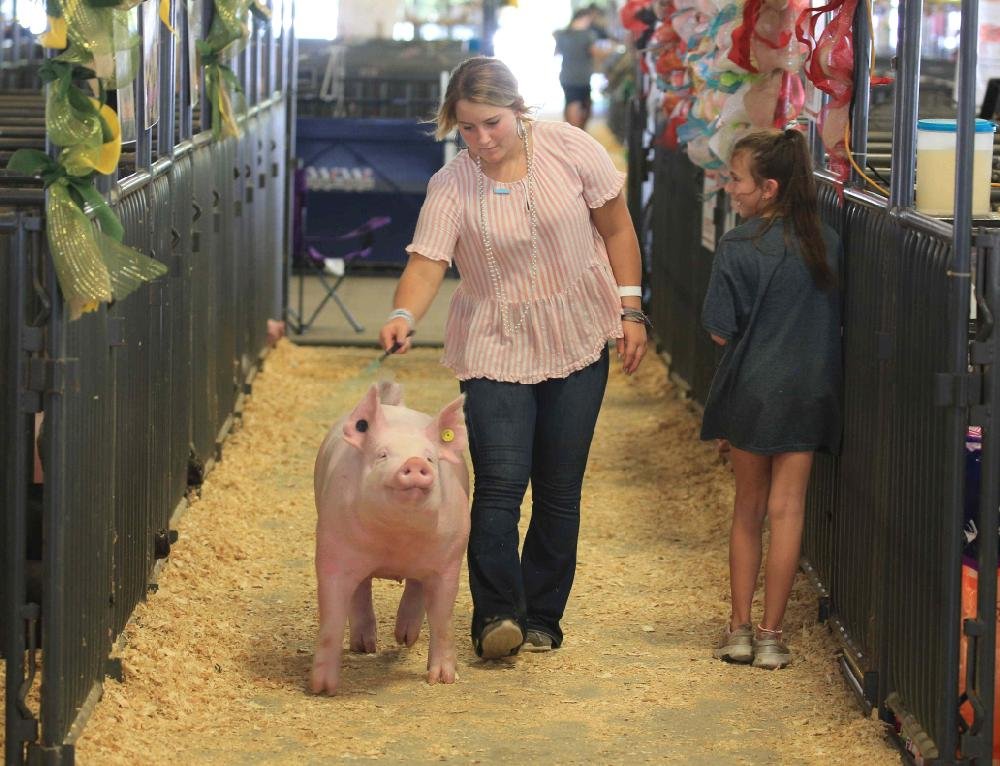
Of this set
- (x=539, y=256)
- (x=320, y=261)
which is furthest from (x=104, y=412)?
(x=320, y=261)

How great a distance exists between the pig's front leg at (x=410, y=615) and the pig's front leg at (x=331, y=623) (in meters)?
0.46

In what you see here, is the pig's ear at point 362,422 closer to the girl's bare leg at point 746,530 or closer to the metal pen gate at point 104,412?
the metal pen gate at point 104,412

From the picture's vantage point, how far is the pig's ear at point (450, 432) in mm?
4691

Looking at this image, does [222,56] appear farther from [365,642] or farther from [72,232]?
[72,232]

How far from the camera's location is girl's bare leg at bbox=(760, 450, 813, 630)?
16.7ft

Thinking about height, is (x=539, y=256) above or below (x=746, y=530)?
above

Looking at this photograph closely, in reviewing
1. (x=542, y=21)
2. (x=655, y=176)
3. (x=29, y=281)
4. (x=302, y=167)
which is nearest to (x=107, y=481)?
(x=29, y=281)

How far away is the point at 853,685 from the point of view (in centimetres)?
484

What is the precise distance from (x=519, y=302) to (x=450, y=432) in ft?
1.72

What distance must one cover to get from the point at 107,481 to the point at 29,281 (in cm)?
91

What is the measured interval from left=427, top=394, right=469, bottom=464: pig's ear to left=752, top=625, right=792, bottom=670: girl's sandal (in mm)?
1166

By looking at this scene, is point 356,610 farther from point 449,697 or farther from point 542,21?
point 542,21

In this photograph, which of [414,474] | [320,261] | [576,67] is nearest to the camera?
[414,474]

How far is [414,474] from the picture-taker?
14.4ft
